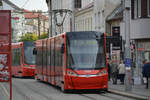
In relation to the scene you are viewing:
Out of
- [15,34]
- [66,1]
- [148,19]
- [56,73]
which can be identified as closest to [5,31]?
[56,73]

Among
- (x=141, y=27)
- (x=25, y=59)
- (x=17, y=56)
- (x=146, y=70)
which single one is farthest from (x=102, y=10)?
(x=146, y=70)

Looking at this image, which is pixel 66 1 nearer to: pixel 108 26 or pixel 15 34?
pixel 108 26

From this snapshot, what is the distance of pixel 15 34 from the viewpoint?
160 meters

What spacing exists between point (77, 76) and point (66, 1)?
58143 mm

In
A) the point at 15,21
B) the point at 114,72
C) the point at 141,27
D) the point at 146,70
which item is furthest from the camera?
the point at 15,21

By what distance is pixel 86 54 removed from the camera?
23031 mm

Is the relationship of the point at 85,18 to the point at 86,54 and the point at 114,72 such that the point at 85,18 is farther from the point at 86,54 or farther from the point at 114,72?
the point at 86,54

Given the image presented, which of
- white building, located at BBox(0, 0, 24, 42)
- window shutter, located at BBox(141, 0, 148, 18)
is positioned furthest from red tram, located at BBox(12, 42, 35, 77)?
white building, located at BBox(0, 0, 24, 42)

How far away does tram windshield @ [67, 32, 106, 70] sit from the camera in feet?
74.8

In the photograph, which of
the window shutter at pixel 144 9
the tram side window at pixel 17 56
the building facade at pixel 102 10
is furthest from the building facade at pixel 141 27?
the building facade at pixel 102 10

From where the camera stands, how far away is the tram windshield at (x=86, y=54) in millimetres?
22797

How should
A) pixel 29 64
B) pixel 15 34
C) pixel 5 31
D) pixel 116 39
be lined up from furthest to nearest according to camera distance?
pixel 15 34, pixel 29 64, pixel 116 39, pixel 5 31

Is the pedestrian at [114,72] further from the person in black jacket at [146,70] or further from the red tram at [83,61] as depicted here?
the red tram at [83,61]

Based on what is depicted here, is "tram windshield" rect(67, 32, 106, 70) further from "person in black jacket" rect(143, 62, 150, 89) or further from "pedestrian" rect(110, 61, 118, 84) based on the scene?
"pedestrian" rect(110, 61, 118, 84)
